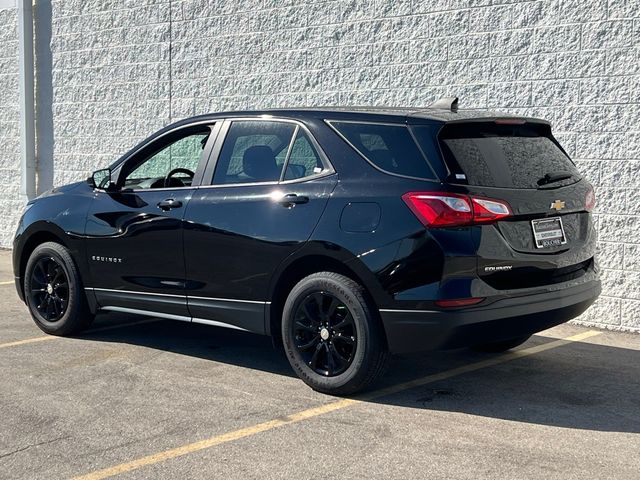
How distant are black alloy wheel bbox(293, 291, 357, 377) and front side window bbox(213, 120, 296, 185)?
93 cm

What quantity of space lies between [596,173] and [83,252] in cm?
448

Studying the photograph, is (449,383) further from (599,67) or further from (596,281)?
(599,67)

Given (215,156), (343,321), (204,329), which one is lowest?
(204,329)

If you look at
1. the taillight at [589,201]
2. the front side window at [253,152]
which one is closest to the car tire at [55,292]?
the front side window at [253,152]

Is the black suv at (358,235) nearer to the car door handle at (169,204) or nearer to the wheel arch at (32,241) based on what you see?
the car door handle at (169,204)

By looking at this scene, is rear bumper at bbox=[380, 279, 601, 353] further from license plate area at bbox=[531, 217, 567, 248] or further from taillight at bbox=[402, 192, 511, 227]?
taillight at bbox=[402, 192, 511, 227]

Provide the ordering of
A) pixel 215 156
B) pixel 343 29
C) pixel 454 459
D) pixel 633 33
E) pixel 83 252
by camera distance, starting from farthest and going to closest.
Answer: pixel 343 29, pixel 633 33, pixel 83 252, pixel 215 156, pixel 454 459

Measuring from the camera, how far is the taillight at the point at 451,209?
222 inches

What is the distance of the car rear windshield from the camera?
5879 millimetres

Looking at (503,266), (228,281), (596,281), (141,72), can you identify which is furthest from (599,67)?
(141,72)

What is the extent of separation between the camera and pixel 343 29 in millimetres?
10109

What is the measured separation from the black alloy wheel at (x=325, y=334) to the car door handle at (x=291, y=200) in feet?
2.00

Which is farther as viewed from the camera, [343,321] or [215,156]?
[215,156]

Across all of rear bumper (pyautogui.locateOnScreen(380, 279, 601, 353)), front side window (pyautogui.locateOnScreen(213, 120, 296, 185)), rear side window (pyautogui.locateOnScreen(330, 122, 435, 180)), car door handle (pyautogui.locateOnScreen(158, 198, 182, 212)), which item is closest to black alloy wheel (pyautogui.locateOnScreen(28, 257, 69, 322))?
car door handle (pyautogui.locateOnScreen(158, 198, 182, 212))
